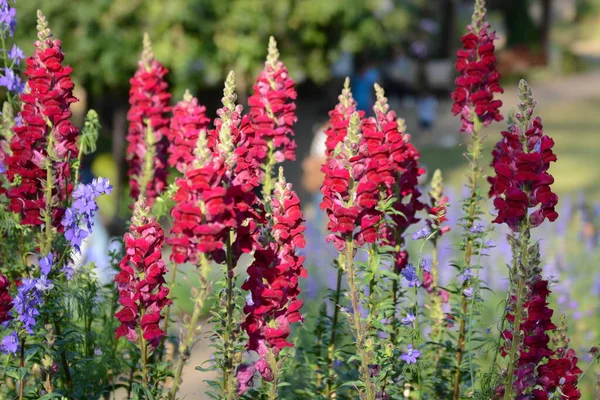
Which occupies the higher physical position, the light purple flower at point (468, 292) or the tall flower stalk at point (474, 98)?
the tall flower stalk at point (474, 98)

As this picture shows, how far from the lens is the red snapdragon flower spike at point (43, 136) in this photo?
3.36 meters

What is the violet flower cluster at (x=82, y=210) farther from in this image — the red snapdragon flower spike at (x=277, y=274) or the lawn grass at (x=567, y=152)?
the lawn grass at (x=567, y=152)

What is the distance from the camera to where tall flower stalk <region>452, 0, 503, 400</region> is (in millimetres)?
3829

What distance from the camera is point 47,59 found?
3404 millimetres

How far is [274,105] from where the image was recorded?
12.6ft

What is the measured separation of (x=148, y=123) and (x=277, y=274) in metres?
1.68

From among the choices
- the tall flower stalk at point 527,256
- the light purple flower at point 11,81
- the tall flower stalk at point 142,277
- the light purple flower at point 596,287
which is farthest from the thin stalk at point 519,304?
the light purple flower at point 596,287

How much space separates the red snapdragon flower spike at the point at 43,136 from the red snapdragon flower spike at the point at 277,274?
3.08 feet

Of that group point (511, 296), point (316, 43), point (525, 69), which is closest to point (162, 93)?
point (511, 296)

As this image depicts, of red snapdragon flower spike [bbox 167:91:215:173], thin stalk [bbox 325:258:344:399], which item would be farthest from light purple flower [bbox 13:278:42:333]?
thin stalk [bbox 325:258:344:399]

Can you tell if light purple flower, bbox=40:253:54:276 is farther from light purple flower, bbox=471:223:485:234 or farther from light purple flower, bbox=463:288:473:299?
light purple flower, bbox=471:223:485:234

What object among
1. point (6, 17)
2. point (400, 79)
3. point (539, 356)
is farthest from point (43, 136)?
point (400, 79)

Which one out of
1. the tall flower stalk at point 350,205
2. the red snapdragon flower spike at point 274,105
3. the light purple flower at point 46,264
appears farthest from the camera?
the red snapdragon flower spike at point 274,105

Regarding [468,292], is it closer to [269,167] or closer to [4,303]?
[269,167]
